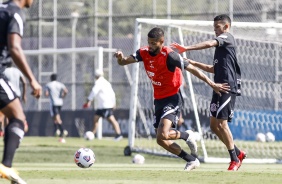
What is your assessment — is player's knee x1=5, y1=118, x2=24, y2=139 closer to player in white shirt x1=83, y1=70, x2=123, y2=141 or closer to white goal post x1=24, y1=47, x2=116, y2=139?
player in white shirt x1=83, y1=70, x2=123, y2=141

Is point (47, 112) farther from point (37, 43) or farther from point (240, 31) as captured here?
point (240, 31)

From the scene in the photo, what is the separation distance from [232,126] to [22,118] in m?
15.1

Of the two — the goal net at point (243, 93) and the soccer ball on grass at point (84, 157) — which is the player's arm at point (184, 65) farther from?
the goal net at point (243, 93)

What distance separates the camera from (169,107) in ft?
47.4

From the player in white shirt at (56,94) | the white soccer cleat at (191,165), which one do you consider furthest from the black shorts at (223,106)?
the player in white shirt at (56,94)

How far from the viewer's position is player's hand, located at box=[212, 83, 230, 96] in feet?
45.2

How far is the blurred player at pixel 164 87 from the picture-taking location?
1419cm

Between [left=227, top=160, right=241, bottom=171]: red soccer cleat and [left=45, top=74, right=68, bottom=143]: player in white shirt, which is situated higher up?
[left=227, top=160, right=241, bottom=171]: red soccer cleat

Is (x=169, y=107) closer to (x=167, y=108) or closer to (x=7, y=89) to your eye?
(x=167, y=108)

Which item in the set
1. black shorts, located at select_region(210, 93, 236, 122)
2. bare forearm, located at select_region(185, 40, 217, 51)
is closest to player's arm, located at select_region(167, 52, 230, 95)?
black shorts, located at select_region(210, 93, 236, 122)

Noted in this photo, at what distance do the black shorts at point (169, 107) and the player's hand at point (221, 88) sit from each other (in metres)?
0.74

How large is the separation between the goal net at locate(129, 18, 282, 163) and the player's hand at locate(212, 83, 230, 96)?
5.22 m

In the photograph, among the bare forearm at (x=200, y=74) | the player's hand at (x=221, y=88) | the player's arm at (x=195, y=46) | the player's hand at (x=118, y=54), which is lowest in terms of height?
Result: the player's hand at (x=221, y=88)

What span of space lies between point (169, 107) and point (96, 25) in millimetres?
21720
